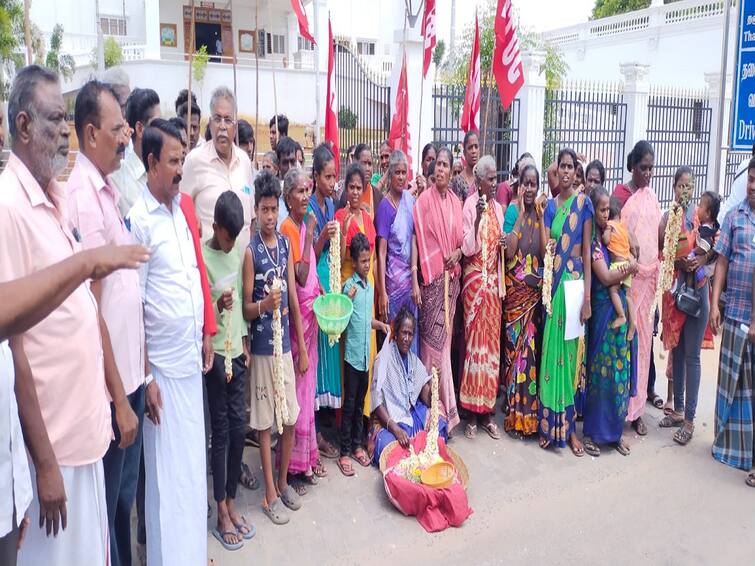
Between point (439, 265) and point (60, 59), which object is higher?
point (60, 59)

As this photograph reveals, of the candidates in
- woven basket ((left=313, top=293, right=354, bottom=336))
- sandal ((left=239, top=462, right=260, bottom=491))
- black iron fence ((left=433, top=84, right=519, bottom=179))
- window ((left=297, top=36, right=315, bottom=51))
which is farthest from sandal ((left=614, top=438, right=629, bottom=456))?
window ((left=297, top=36, right=315, bottom=51))

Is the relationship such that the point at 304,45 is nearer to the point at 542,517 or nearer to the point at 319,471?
the point at 319,471

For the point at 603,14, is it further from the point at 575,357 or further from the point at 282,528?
the point at 282,528

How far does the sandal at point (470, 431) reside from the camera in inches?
187

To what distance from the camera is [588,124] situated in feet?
38.4

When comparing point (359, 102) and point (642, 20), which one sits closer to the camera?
point (359, 102)

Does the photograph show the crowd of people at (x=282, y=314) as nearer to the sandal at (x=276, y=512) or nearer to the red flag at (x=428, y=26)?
the sandal at (x=276, y=512)

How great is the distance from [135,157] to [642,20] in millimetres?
24853

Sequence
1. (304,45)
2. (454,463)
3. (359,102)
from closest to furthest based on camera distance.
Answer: (454,463)
(359,102)
(304,45)

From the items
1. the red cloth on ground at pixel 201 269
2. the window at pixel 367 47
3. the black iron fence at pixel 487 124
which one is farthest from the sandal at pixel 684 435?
the window at pixel 367 47

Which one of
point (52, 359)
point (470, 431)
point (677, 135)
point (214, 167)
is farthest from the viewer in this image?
point (677, 135)

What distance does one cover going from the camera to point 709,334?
554 centimetres

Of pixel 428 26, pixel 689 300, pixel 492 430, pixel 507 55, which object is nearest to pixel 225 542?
pixel 492 430

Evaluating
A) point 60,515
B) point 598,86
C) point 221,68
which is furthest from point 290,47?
point 60,515
